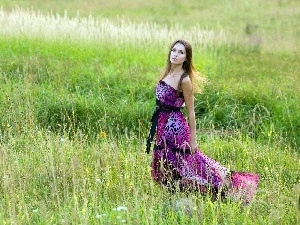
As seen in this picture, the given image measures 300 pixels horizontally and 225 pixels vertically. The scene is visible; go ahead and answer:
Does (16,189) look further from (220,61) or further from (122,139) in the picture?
(220,61)

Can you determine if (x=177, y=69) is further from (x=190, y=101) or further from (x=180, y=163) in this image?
(x=180, y=163)

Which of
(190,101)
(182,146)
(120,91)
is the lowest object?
(120,91)

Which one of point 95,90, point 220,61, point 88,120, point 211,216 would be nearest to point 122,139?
point 88,120

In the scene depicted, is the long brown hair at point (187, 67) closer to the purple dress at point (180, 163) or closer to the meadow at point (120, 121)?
the purple dress at point (180, 163)

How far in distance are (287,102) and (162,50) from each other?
135 inches

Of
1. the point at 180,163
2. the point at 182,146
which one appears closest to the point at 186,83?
the point at 182,146

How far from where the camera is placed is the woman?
17.0 feet

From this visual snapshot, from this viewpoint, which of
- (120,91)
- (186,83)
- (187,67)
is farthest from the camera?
(120,91)

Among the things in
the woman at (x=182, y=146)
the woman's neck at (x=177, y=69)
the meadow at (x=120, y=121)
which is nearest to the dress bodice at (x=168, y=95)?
the woman at (x=182, y=146)

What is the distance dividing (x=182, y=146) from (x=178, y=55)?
818 millimetres

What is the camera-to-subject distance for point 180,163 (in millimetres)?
5211

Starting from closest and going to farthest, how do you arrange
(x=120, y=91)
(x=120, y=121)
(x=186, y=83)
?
(x=186, y=83)
(x=120, y=121)
(x=120, y=91)

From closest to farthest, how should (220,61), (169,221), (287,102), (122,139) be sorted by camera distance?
(169,221)
(122,139)
(287,102)
(220,61)

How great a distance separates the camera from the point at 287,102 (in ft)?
27.0
